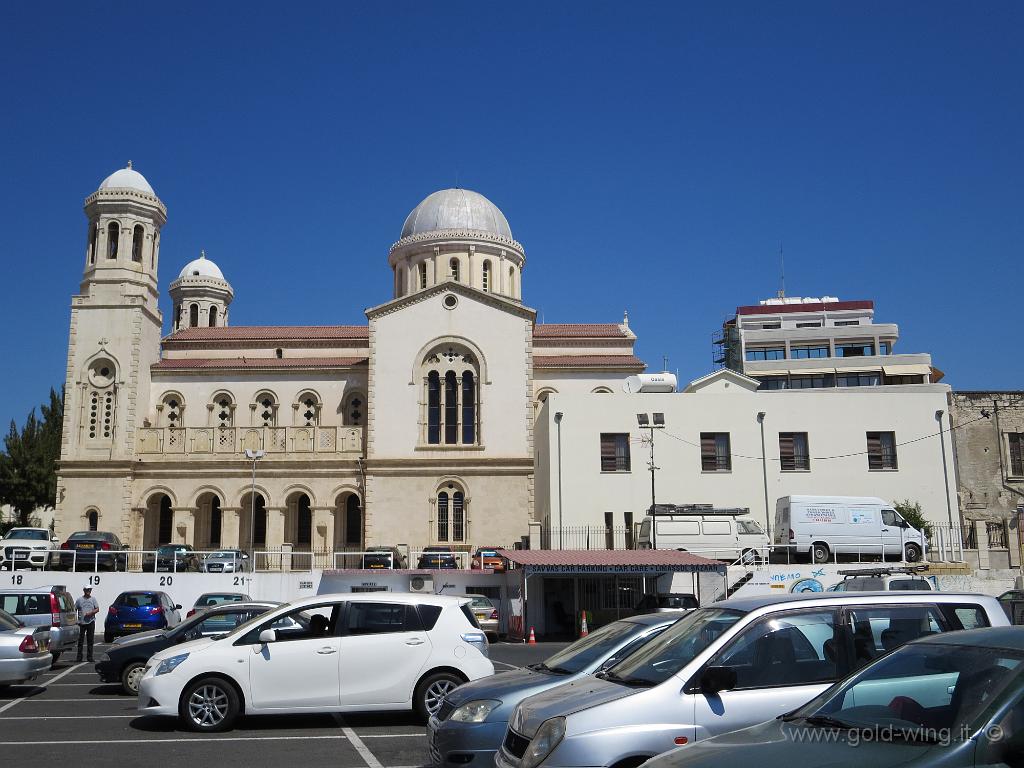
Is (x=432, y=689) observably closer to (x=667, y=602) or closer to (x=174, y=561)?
(x=667, y=602)

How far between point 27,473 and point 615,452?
37289 millimetres

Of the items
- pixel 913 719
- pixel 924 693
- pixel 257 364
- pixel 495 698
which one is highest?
pixel 257 364

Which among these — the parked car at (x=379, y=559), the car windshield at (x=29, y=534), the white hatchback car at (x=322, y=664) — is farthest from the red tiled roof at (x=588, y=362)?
the white hatchback car at (x=322, y=664)

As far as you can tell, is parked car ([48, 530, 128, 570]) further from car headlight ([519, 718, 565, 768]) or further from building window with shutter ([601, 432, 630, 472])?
car headlight ([519, 718, 565, 768])

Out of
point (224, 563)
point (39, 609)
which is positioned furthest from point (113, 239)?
point (39, 609)

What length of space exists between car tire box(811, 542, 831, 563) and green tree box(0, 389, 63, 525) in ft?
141

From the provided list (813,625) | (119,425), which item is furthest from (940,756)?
(119,425)

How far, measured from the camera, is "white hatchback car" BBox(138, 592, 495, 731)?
11.9m

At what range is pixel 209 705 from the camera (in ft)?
39.1

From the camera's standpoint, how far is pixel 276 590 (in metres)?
34.5

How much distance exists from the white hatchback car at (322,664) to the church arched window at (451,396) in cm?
3250

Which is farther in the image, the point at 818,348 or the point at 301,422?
the point at 818,348

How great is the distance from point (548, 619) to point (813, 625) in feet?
80.7

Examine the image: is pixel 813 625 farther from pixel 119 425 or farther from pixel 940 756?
pixel 119 425
